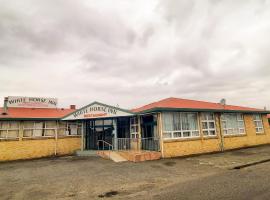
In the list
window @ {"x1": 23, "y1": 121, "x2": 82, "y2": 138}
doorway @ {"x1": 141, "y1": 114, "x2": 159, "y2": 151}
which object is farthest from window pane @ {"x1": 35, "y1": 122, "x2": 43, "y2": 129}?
doorway @ {"x1": 141, "y1": 114, "x2": 159, "y2": 151}

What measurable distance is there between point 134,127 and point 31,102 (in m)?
11.7

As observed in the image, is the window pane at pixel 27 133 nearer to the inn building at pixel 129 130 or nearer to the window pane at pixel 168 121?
the inn building at pixel 129 130

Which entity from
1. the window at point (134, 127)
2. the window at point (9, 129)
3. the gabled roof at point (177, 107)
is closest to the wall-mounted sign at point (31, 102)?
the window at point (9, 129)

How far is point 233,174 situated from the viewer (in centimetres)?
835

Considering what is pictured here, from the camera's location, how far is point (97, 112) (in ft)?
51.4

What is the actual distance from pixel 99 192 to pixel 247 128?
17044 mm

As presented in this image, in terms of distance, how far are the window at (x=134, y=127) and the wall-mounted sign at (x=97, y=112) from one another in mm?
1487

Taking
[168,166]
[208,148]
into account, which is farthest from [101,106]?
[208,148]

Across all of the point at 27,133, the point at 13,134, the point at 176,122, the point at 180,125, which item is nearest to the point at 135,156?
the point at 176,122

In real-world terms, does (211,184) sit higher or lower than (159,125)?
lower

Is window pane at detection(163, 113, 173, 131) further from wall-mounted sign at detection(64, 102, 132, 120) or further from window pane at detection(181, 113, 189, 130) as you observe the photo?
wall-mounted sign at detection(64, 102, 132, 120)

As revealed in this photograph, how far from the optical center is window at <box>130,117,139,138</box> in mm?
15477

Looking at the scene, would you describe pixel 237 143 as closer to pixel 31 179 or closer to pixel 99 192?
pixel 99 192

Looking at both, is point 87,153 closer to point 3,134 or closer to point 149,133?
point 149,133
